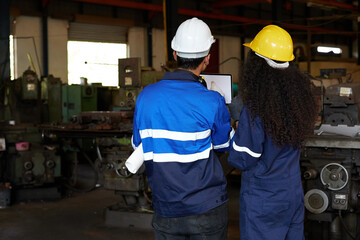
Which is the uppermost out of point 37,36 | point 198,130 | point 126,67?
point 37,36

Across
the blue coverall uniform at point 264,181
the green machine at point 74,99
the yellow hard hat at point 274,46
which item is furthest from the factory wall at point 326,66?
the blue coverall uniform at point 264,181

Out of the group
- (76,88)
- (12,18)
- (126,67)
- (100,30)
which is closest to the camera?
(126,67)

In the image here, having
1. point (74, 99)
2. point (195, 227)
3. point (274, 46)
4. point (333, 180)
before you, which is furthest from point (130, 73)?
point (74, 99)

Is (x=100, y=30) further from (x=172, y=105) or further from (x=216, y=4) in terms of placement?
(x=172, y=105)

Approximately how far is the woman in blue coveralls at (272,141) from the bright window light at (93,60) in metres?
7.61

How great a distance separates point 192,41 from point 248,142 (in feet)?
1.36

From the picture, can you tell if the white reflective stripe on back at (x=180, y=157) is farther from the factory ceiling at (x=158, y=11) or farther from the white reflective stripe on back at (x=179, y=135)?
the factory ceiling at (x=158, y=11)

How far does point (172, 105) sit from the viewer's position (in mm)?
1509

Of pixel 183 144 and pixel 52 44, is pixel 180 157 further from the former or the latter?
pixel 52 44

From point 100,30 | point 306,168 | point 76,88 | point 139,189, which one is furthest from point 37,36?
point 306,168

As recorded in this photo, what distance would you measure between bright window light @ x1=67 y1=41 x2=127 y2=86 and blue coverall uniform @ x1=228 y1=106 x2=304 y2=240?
7650 mm

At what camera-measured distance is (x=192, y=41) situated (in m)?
1.60

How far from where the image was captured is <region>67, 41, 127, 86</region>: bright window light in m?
9.34

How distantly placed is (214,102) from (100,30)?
8472 mm
